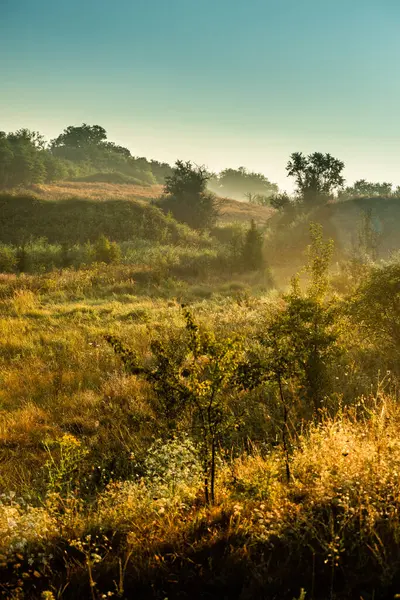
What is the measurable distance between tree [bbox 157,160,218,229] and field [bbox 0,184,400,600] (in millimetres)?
28186

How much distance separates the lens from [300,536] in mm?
2980

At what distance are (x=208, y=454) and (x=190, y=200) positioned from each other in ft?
127

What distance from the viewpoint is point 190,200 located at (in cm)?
4078

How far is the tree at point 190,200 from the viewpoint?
3969 centimetres

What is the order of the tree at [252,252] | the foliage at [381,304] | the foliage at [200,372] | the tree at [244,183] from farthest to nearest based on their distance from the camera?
the tree at [244,183]
the tree at [252,252]
the foliage at [381,304]
the foliage at [200,372]

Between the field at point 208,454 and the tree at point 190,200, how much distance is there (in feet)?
92.5

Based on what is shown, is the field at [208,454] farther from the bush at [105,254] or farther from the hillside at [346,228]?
the hillside at [346,228]

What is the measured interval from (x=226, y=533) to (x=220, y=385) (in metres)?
1.18

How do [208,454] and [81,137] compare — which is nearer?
[208,454]

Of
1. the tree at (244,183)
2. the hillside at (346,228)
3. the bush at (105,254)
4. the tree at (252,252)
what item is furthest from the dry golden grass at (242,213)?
the tree at (244,183)

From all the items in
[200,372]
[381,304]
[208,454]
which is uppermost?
[381,304]

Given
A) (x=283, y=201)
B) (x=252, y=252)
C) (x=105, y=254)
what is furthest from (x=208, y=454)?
(x=283, y=201)

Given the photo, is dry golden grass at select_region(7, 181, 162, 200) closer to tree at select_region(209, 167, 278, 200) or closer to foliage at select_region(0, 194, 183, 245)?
foliage at select_region(0, 194, 183, 245)

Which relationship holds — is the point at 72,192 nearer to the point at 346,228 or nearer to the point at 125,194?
the point at 125,194
